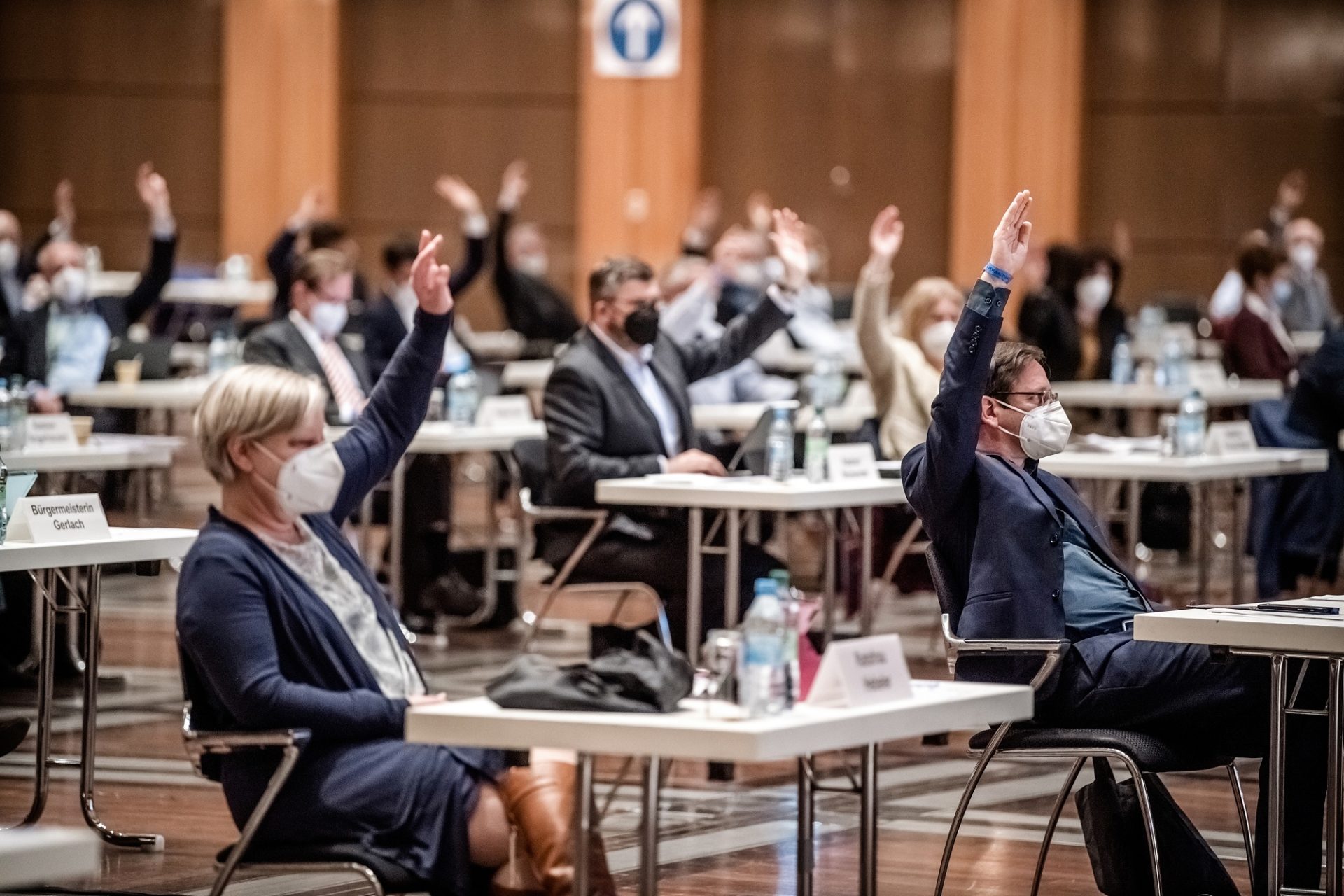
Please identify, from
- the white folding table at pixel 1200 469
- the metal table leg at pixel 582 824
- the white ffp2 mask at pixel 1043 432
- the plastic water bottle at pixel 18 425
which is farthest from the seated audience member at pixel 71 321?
the metal table leg at pixel 582 824

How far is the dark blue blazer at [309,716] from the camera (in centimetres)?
347

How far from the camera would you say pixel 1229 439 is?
7668 mm

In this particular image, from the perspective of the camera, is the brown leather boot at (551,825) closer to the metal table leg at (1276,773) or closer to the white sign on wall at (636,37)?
the metal table leg at (1276,773)

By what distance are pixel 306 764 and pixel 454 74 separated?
13936 millimetres

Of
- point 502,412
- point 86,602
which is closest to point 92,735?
point 86,602

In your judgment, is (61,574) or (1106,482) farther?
(1106,482)

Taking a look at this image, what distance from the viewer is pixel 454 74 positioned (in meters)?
17.0

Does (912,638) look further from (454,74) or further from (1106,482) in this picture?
(454,74)

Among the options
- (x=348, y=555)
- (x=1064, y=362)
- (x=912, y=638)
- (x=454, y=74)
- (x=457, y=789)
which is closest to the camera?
(x=457, y=789)

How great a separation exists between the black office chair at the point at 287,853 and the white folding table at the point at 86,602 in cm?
112

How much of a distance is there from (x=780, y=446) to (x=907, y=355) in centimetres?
162

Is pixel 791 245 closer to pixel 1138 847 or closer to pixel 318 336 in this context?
pixel 318 336

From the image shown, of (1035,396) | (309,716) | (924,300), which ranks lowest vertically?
(309,716)

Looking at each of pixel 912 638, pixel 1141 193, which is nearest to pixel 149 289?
pixel 912 638
